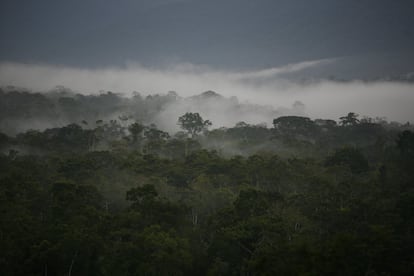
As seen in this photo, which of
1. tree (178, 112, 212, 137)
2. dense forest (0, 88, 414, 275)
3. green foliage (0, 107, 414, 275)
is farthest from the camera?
tree (178, 112, 212, 137)

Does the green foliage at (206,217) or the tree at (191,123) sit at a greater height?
the tree at (191,123)

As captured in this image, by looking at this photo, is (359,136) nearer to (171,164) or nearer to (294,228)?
(171,164)

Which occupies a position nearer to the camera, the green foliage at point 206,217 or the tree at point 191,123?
the green foliage at point 206,217

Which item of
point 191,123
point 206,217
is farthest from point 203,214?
point 191,123

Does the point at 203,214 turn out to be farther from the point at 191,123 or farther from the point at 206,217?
the point at 191,123

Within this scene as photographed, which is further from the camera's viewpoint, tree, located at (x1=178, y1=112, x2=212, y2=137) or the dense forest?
tree, located at (x1=178, y1=112, x2=212, y2=137)

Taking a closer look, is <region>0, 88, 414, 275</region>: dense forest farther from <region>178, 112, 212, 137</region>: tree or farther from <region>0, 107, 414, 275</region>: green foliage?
<region>178, 112, 212, 137</region>: tree

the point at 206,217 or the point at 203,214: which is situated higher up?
the point at 206,217

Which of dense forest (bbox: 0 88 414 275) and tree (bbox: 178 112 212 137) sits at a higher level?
tree (bbox: 178 112 212 137)

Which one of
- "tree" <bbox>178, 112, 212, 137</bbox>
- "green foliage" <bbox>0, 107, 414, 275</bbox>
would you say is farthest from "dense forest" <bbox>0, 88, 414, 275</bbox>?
"tree" <bbox>178, 112, 212, 137</bbox>

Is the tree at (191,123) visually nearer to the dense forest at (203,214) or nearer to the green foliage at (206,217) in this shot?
the dense forest at (203,214)

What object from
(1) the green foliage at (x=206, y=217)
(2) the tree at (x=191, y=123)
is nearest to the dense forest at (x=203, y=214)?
(1) the green foliage at (x=206, y=217)

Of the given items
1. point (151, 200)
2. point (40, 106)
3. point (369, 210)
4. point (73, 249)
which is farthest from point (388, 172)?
point (40, 106)

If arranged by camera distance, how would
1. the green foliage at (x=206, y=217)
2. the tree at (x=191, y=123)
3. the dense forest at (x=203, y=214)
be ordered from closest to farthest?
the green foliage at (x=206, y=217)
the dense forest at (x=203, y=214)
the tree at (x=191, y=123)
